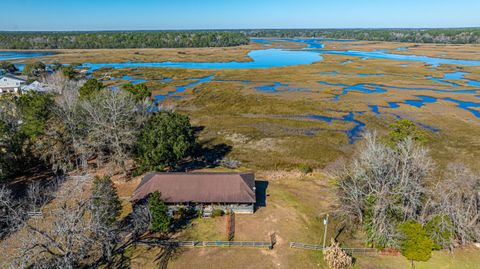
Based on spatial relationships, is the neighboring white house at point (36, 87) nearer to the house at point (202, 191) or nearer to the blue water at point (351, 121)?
the house at point (202, 191)

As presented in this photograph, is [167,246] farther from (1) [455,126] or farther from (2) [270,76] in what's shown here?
(2) [270,76]

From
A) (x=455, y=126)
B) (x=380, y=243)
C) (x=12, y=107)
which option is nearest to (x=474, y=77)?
(x=455, y=126)

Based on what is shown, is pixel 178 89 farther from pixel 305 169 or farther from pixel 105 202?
pixel 105 202

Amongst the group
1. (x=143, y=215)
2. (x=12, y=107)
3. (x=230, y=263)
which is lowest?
(x=230, y=263)

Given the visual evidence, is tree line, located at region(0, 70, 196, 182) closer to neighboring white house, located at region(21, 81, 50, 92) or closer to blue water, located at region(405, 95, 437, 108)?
neighboring white house, located at region(21, 81, 50, 92)

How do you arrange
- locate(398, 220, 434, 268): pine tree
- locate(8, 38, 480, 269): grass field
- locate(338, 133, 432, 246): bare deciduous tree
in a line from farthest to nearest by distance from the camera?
locate(338, 133, 432, 246): bare deciduous tree → locate(8, 38, 480, 269): grass field → locate(398, 220, 434, 268): pine tree

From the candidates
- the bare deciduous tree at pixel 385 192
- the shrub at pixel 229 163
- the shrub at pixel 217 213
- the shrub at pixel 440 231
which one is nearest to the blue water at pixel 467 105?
the bare deciduous tree at pixel 385 192

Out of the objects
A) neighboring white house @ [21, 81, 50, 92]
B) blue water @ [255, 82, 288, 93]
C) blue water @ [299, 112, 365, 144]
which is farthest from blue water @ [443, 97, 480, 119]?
neighboring white house @ [21, 81, 50, 92]

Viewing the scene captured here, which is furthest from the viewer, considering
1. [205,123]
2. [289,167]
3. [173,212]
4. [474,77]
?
[474,77]
